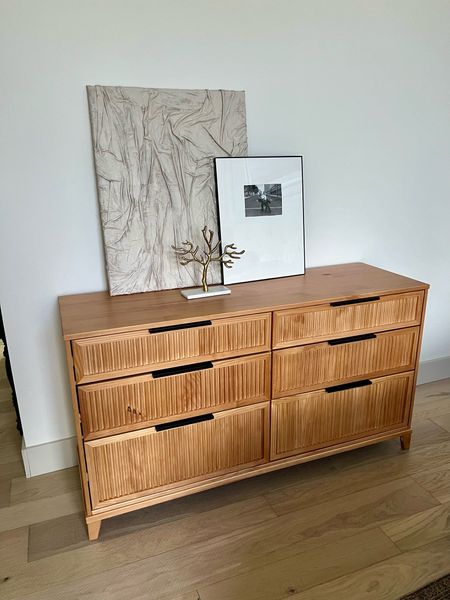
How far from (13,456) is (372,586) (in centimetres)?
163

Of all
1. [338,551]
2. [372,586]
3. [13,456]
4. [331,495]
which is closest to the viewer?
[372,586]

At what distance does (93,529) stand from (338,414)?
1068 millimetres

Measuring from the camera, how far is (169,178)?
6.06ft

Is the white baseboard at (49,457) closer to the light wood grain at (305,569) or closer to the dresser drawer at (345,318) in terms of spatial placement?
the light wood grain at (305,569)

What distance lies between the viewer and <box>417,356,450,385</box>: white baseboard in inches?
107

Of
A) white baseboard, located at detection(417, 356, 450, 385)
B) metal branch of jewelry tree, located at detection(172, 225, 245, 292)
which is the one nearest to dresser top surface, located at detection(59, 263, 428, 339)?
metal branch of jewelry tree, located at detection(172, 225, 245, 292)

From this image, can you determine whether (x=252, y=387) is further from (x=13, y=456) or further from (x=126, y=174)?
(x=13, y=456)

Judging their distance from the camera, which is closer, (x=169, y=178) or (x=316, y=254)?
(x=169, y=178)

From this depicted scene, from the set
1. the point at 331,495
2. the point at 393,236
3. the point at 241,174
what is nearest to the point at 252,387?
the point at 331,495

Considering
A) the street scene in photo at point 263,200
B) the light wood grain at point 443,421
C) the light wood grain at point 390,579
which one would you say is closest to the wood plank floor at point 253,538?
the light wood grain at point 390,579

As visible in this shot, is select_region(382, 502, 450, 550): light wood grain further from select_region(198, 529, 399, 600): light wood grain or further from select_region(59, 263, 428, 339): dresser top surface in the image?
select_region(59, 263, 428, 339): dresser top surface

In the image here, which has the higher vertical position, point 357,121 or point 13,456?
point 357,121

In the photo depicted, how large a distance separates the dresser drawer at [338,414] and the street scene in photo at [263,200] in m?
0.80

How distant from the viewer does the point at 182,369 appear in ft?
5.33
